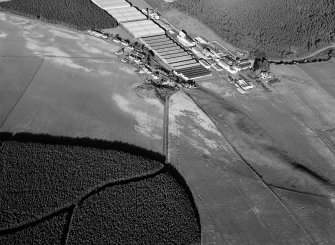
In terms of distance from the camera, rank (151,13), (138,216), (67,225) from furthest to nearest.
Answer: (151,13) < (138,216) < (67,225)

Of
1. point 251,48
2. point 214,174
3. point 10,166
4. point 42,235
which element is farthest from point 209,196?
point 251,48

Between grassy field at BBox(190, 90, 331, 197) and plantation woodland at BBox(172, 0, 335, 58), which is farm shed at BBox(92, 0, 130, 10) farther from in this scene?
grassy field at BBox(190, 90, 331, 197)

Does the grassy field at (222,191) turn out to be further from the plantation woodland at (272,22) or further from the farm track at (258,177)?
the plantation woodland at (272,22)

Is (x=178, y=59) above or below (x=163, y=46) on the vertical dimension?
below

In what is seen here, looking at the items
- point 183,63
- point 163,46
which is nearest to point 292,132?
point 183,63

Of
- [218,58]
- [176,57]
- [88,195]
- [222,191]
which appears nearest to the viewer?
[88,195]

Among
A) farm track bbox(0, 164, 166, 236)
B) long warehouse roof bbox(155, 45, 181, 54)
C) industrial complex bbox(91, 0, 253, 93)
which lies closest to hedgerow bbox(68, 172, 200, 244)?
farm track bbox(0, 164, 166, 236)

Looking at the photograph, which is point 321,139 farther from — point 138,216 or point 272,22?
point 272,22
